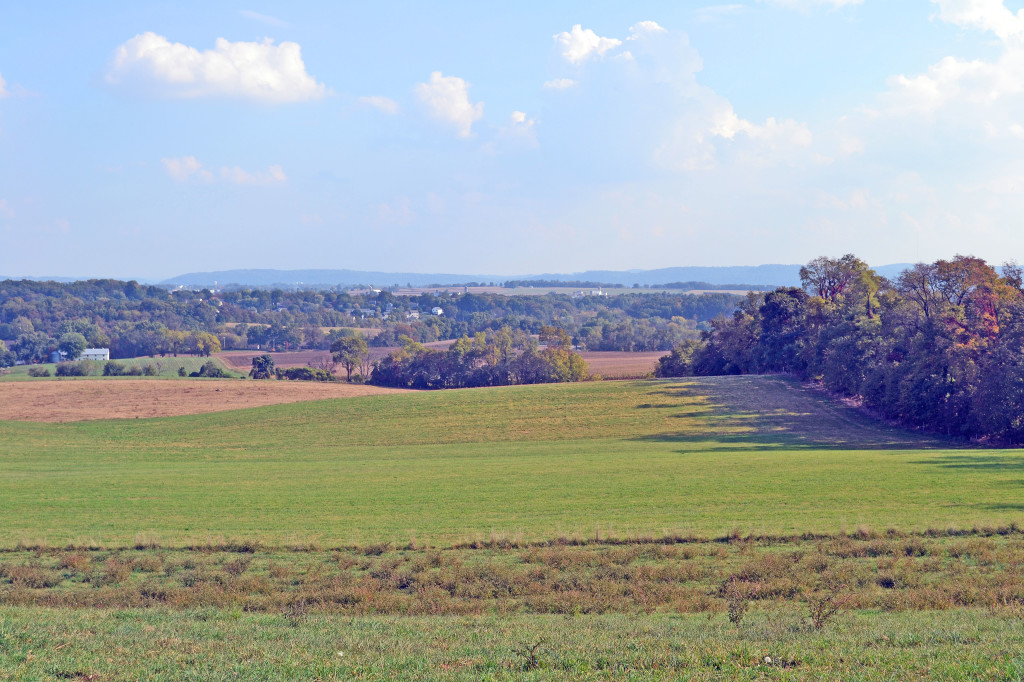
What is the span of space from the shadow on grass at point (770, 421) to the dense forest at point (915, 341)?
203 centimetres

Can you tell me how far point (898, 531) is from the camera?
20062 mm

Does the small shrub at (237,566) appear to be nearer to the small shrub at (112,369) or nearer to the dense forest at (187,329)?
the small shrub at (112,369)

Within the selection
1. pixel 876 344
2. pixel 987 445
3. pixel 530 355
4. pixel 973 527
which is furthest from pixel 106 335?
pixel 973 527

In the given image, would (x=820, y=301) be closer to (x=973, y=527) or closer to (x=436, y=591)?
(x=973, y=527)

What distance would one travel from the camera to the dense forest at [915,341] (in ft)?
146

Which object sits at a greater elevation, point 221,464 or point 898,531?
Result: point 898,531

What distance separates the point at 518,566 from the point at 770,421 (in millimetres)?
40662

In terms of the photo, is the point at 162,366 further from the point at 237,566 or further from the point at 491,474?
the point at 237,566

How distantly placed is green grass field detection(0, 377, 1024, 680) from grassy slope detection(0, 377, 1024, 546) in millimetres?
194

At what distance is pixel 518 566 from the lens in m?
17.8

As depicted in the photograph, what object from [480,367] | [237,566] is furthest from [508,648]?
[480,367]

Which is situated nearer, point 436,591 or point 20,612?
point 20,612

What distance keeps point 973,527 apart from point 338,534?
53.8 ft

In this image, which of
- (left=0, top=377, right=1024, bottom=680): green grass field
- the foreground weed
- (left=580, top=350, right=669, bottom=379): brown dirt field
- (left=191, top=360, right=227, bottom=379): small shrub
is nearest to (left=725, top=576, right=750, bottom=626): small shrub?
(left=0, top=377, right=1024, bottom=680): green grass field
